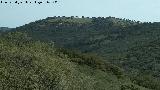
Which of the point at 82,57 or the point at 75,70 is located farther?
the point at 82,57

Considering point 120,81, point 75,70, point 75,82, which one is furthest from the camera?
point 120,81

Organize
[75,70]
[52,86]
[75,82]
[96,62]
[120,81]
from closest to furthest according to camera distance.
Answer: [52,86] → [75,82] → [75,70] → [120,81] → [96,62]

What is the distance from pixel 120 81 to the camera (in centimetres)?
4153

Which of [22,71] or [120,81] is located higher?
[22,71]

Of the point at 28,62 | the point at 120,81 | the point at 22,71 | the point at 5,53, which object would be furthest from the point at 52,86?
the point at 120,81

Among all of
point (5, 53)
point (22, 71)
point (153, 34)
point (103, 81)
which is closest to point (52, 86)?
point (22, 71)

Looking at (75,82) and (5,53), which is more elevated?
(5,53)

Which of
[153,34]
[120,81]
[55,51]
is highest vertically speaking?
[55,51]

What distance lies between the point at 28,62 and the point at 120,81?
13.1m

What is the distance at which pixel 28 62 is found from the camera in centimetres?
3247

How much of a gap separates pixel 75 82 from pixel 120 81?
10427 mm

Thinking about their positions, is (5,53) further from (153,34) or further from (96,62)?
(153,34)

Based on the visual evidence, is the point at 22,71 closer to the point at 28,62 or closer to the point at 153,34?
the point at 28,62

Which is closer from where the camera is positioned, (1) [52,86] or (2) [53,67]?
(1) [52,86]
